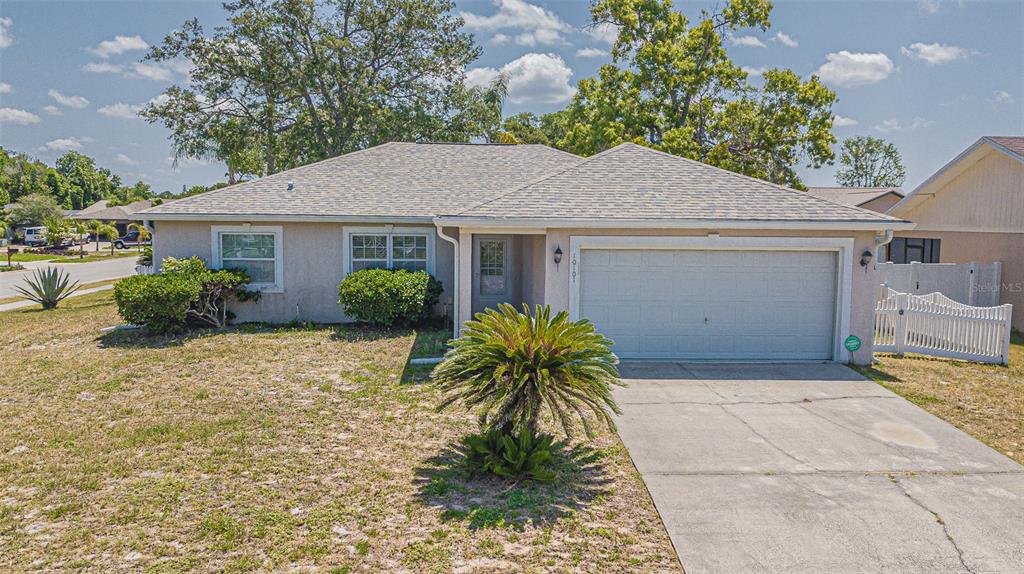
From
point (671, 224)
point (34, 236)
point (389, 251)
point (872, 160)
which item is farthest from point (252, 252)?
point (872, 160)

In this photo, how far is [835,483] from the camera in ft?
18.6

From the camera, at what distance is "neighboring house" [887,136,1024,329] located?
1434 cm

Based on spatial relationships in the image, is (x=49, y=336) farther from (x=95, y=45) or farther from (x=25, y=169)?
(x=25, y=169)

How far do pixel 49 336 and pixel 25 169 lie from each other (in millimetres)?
71415

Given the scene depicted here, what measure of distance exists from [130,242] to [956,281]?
52.7 metres

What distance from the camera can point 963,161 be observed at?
1572cm

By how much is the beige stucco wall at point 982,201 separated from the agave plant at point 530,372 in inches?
551

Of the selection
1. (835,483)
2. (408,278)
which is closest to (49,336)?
(408,278)

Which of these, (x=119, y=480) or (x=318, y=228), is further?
(x=318, y=228)

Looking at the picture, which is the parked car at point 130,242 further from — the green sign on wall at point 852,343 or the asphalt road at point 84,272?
the green sign on wall at point 852,343

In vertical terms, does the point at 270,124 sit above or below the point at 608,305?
above

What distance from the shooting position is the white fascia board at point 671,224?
9.73 meters

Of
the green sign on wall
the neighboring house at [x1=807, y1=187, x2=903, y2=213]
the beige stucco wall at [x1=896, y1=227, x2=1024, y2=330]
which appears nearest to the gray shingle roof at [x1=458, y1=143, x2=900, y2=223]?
the green sign on wall

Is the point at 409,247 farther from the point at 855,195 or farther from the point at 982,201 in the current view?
the point at 855,195
